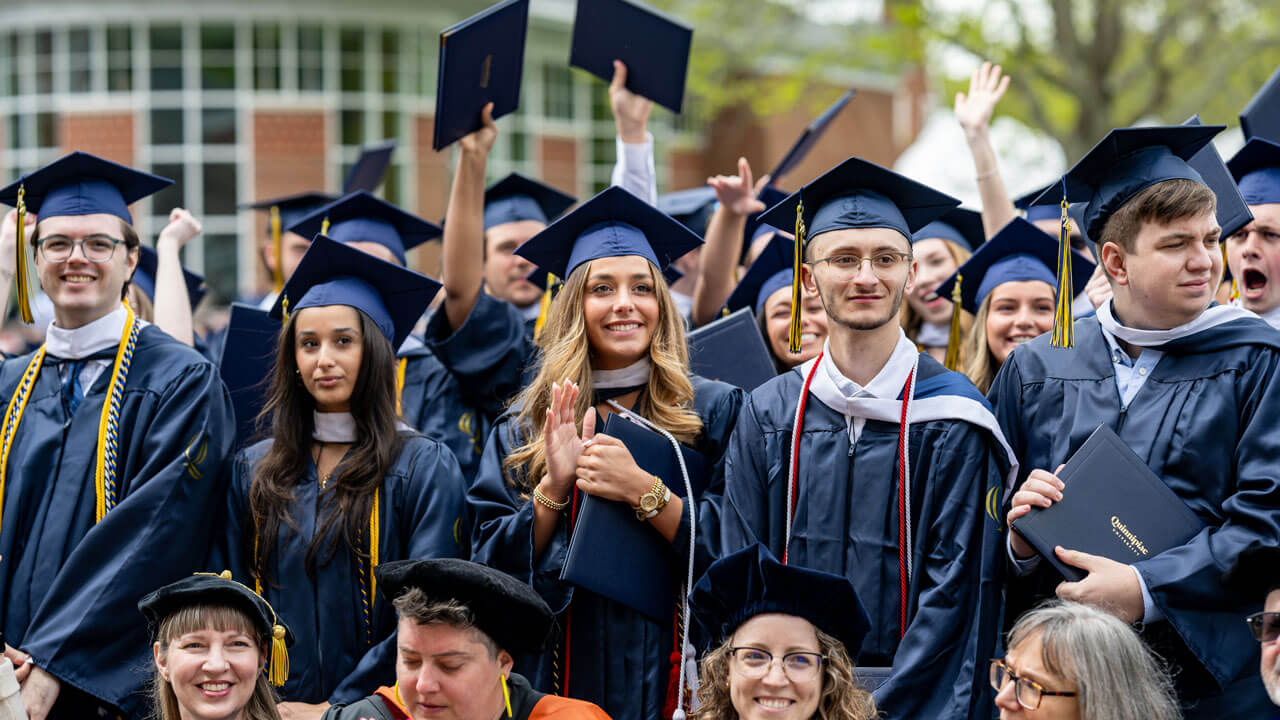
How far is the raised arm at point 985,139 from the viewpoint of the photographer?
208 inches

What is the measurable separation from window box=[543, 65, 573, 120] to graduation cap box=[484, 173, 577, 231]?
1959 cm

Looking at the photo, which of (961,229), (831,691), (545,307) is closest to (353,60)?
(961,229)

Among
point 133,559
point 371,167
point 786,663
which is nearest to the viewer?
point 786,663

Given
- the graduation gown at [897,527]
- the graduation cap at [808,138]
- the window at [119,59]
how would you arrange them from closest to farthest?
the graduation gown at [897,527] → the graduation cap at [808,138] → the window at [119,59]

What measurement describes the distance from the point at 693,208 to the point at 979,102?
189 centimetres

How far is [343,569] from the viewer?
4.20m

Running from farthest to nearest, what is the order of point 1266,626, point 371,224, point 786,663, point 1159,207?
point 371,224
point 1159,207
point 786,663
point 1266,626

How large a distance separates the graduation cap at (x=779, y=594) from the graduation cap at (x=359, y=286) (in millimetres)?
1747

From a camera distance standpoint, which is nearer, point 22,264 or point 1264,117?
point 22,264

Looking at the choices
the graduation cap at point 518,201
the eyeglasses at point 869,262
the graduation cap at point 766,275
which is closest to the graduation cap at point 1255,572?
the eyeglasses at point 869,262

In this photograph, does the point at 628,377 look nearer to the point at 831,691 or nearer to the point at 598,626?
the point at 598,626

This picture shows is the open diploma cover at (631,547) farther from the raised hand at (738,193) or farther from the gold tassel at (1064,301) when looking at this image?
the raised hand at (738,193)

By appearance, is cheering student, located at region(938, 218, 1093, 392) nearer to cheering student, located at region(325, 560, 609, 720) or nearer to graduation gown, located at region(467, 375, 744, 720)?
graduation gown, located at region(467, 375, 744, 720)

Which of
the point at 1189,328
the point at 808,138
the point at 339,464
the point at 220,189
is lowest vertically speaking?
the point at 339,464
